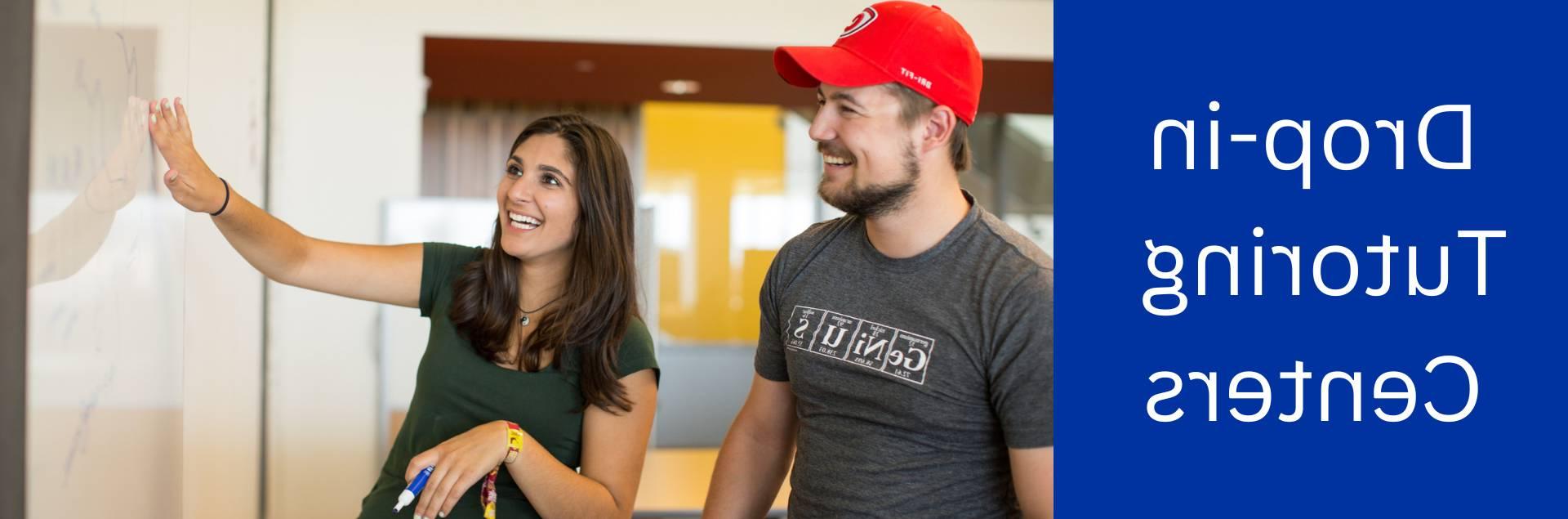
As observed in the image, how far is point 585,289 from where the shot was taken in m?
1.74

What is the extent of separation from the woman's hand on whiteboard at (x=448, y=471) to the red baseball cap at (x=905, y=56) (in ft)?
2.07

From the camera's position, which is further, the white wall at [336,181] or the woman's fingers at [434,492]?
the white wall at [336,181]

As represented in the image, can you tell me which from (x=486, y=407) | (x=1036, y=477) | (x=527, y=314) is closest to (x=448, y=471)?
(x=486, y=407)

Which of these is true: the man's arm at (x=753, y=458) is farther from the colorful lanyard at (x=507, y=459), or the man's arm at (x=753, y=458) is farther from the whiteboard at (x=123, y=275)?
the whiteboard at (x=123, y=275)

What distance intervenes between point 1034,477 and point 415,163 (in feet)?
10.4

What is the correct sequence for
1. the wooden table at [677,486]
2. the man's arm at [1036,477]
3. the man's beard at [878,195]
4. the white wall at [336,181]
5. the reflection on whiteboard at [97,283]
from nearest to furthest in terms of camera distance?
the reflection on whiteboard at [97,283] → the man's arm at [1036,477] → the man's beard at [878,195] → the wooden table at [677,486] → the white wall at [336,181]

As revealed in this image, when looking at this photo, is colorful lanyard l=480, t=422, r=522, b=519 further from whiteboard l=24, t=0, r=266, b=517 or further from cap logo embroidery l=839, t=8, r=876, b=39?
cap logo embroidery l=839, t=8, r=876, b=39

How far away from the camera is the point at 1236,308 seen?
1.43 metres

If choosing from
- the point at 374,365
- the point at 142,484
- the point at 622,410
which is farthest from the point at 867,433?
A: the point at 374,365

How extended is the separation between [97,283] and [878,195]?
915 mm

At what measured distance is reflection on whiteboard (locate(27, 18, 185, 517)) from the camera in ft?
3.76

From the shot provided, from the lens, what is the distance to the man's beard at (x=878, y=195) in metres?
1.45

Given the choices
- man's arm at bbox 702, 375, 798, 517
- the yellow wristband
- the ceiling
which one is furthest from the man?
the ceiling

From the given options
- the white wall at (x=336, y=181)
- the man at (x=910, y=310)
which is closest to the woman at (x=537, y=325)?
the man at (x=910, y=310)
